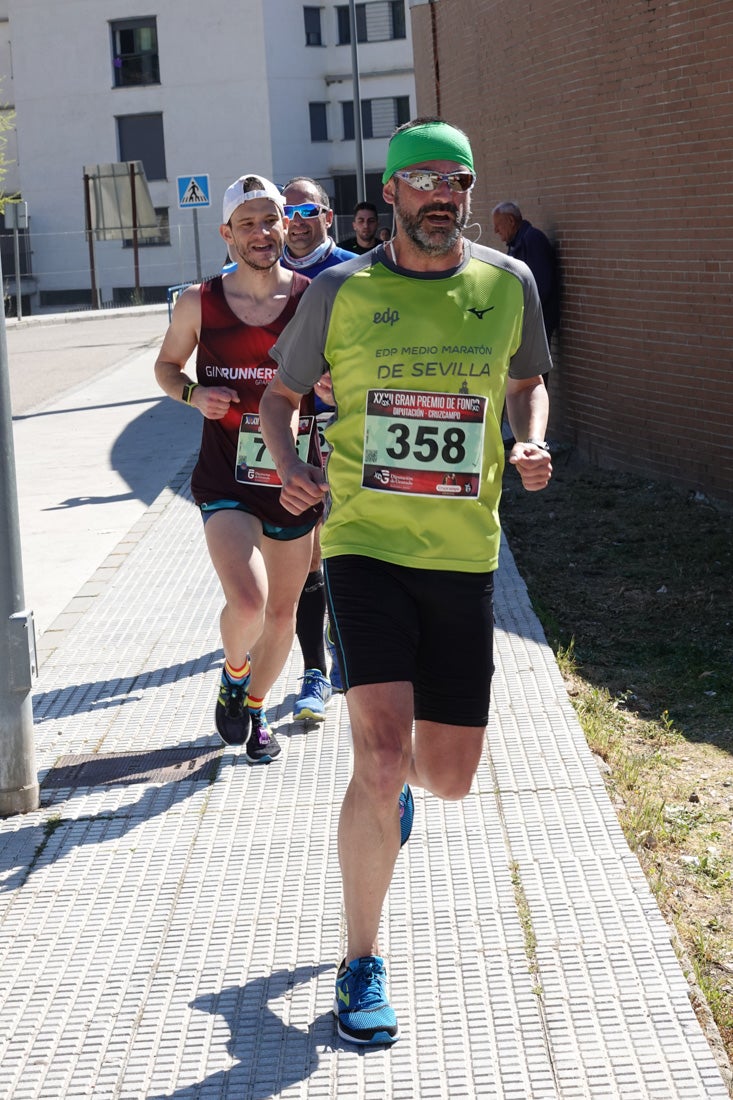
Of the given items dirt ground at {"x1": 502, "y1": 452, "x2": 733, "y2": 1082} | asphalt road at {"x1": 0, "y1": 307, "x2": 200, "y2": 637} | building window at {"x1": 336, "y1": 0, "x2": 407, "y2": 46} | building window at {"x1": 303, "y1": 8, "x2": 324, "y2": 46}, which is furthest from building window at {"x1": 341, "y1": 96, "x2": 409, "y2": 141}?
dirt ground at {"x1": 502, "y1": 452, "x2": 733, "y2": 1082}

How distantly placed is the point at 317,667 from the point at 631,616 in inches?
84.9

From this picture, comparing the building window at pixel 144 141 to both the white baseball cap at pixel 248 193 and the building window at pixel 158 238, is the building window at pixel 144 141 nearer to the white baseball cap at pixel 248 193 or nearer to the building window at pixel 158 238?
the building window at pixel 158 238

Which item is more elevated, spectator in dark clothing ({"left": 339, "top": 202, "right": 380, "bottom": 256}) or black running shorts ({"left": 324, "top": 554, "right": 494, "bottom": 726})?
spectator in dark clothing ({"left": 339, "top": 202, "right": 380, "bottom": 256})

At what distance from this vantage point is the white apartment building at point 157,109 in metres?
50.7

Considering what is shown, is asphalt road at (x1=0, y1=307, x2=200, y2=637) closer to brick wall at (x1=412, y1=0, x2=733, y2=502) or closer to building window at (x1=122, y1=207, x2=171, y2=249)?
brick wall at (x1=412, y1=0, x2=733, y2=502)

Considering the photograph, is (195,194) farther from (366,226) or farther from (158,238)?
(158,238)

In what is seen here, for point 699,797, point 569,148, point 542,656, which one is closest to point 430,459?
point 699,797

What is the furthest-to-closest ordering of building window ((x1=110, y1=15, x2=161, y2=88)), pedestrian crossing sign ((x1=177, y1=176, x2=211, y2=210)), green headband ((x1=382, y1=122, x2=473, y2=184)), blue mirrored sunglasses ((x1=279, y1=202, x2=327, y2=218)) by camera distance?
1. building window ((x1=110, y1=15, x2=161, y2=88))
2. pedestrian crossing sign ((x1=177, y1=176, x2=211, y2=210))
3. blue mirrored sunglasses ((x1=279, y1=202, x2=327, y2=218))
4. green headband ((x1=382, y1=122, x2=473, y2=184))

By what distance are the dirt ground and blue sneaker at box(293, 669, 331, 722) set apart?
106cm

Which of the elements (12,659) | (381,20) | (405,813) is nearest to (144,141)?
(381,20)

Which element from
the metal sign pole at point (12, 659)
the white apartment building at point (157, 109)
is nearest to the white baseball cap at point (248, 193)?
the metal sign pole at point (12, 659)

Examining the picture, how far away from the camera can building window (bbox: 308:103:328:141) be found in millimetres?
53625

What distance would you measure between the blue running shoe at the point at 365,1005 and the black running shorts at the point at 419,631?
2.18 feet

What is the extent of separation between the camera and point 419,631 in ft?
12.6
